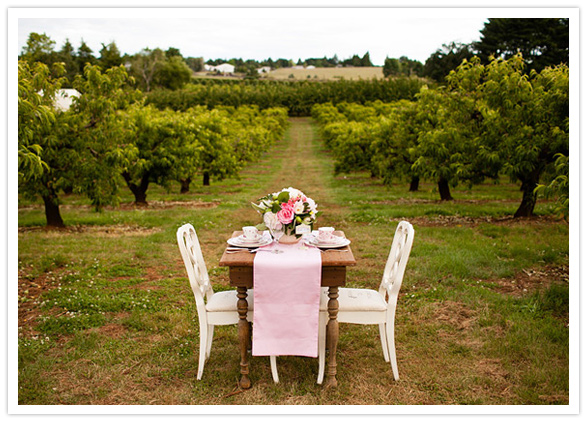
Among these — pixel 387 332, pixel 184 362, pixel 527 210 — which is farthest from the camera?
pixel 527 210

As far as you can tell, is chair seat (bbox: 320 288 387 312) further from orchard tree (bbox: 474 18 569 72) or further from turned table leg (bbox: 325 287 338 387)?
orchard tree (bbox: 474 18 569 72)

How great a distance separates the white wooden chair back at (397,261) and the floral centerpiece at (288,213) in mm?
787

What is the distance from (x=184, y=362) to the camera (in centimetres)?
418

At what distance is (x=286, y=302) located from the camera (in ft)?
12.2

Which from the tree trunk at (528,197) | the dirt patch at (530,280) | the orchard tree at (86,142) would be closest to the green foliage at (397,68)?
the tree trunk at (528,197)

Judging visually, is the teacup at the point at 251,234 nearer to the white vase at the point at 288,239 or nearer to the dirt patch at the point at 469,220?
the white vase at the point at 288,239

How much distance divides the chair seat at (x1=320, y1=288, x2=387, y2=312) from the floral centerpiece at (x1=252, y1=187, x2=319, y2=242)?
632mm

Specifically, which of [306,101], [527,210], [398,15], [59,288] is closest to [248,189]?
[527,210]

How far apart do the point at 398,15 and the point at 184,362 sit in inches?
151

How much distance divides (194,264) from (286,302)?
937mm

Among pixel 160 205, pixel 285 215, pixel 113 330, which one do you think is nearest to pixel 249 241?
pixel 285 215

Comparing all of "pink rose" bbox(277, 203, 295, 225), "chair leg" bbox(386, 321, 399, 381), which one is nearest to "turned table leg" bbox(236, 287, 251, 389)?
"pink rose" bbox(277, 203, 295, 225)

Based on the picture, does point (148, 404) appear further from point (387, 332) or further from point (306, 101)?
point (306, 101)

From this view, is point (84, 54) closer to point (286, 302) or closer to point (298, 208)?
point (298, 208)
